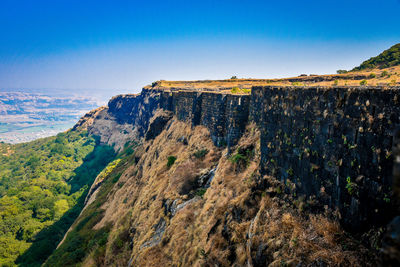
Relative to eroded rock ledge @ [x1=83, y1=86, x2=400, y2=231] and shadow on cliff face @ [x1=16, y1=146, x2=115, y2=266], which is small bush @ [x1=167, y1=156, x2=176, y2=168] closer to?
eroded rock ledge @ [x1=83, y1=86, x2=400, y2=231]

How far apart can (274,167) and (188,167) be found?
34.5 ft

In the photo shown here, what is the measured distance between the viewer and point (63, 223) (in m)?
72.9

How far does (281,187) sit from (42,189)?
119486mm

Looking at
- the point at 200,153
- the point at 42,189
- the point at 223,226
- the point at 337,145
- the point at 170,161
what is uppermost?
the point at 337,145

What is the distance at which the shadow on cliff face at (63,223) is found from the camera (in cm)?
5831

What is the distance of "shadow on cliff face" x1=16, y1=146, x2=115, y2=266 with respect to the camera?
5831 cm

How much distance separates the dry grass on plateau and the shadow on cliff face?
1815 inches

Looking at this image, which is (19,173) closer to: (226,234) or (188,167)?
(188,167)

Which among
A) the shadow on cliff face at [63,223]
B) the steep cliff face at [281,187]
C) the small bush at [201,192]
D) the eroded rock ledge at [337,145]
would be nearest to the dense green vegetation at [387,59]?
the steep cliff face at [281,187]

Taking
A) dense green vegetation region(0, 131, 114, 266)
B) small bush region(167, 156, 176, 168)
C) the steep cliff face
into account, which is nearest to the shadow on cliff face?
dense green vegetation region(0, 131, 114, 266)

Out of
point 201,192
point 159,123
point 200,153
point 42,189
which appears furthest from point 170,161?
point 42,189

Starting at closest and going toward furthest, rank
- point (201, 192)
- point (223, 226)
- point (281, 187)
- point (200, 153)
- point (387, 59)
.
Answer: point (281, 187) → point (223, 226) → point (201, 192) → point (200, 153) → point (387, 59)

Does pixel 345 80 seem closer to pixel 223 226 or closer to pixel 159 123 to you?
pixel 223 226

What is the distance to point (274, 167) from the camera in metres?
10.1
